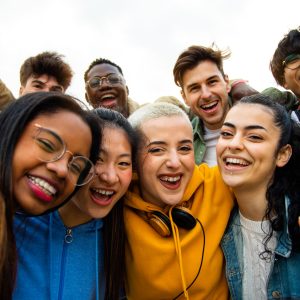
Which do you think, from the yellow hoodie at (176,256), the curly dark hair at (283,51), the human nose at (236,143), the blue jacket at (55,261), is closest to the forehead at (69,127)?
the blue jacket at (55,261)

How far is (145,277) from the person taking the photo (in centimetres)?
275

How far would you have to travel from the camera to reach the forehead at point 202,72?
4391 mm

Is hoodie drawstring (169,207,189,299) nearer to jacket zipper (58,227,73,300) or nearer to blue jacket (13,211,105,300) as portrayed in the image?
blue jacket (13,211,105,300)

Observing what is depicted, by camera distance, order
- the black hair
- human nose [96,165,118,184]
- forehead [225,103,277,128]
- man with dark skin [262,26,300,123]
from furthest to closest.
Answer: the black hair
man with dark skin [262,26,300,123]
forehead [225,103,277,128]
human nose [96,165,118,184]

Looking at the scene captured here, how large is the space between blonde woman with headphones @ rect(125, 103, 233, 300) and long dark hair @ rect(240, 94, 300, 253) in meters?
0.38

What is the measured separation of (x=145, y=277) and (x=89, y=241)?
0.53 meters

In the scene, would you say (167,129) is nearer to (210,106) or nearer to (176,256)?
(176,256)

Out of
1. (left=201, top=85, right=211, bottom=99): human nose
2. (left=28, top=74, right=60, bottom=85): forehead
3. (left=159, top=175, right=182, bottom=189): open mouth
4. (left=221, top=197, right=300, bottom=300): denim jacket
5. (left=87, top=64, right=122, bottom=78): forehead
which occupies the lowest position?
(left=221, top=197, right=300, bottom=300): denim jacket

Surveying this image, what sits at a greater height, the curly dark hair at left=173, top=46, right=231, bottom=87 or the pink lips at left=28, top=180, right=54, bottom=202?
the curly dark hair at left=173, top=46, right=231, bottom=87

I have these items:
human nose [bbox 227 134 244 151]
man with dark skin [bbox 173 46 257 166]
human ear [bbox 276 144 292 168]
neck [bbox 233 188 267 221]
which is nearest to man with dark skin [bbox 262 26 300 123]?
man with dark skin [bbox 173 46 257 166]

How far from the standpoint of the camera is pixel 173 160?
287 centimetres

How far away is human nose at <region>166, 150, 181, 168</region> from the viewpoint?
2.86 meters

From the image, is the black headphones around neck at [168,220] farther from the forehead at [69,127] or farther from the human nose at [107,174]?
the forehead at [69,127]

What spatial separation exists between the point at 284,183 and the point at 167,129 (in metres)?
1.09
